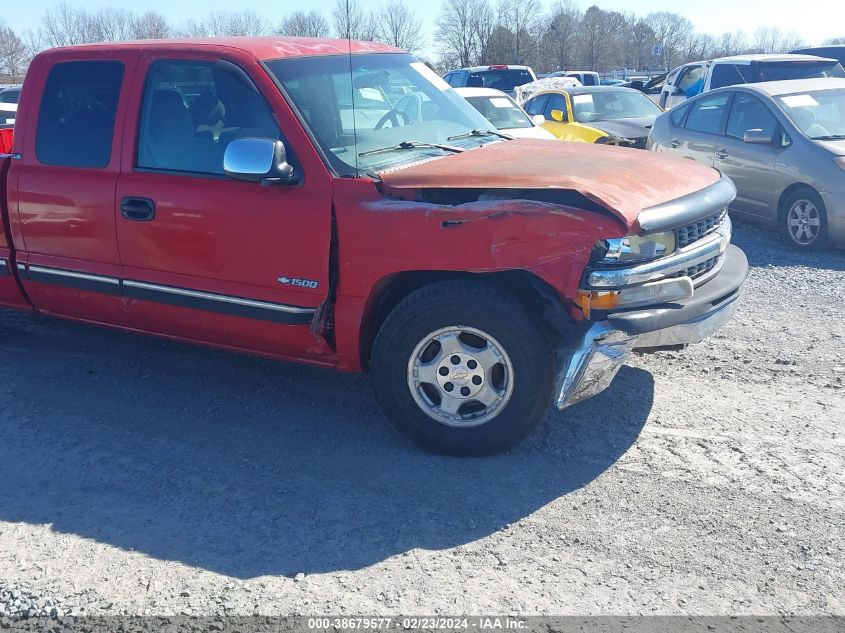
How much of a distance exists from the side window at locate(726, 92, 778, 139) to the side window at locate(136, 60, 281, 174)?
6.27 metres

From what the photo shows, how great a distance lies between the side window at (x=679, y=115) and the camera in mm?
10227

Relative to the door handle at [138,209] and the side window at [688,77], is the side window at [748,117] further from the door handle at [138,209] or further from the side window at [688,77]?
the side window at [688,77]

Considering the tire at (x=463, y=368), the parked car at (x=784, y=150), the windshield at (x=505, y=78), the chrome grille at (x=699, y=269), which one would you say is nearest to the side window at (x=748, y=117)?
the parked car at (x=784, y=150)

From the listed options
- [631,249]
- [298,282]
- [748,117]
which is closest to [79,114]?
[298,282]

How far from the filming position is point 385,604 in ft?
9.84

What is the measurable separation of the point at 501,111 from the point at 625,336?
320 inches

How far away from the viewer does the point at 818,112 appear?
8.58 m

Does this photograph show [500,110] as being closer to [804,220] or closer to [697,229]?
[804,220]

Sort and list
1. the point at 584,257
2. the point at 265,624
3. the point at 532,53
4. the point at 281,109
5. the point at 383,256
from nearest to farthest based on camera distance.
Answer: the point at 265,624 < the point at 584,257 < the point at 383,256 < the point at 281,109 < the point at 532,53

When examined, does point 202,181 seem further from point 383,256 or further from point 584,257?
point 584,257

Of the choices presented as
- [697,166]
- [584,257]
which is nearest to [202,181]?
[584,257]

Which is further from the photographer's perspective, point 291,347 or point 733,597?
point 291,347

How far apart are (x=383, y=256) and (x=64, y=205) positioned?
6.75 feet

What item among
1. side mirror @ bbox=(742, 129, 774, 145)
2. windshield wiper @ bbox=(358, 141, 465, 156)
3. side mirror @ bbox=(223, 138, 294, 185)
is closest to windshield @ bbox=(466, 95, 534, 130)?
side mirror @ bbox=(742, 129, 774, 145)
